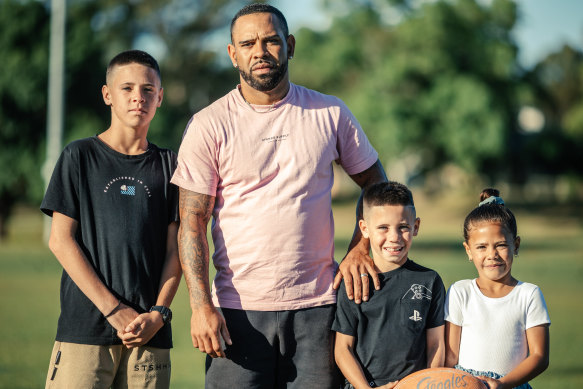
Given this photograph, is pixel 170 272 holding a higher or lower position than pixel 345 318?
higher

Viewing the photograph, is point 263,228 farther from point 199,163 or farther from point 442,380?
point 442,380

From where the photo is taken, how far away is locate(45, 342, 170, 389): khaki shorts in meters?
3.64

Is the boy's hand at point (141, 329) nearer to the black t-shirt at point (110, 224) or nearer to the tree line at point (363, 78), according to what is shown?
the black t-shirt at point (110, 224)

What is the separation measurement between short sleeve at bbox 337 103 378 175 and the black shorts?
82 cm

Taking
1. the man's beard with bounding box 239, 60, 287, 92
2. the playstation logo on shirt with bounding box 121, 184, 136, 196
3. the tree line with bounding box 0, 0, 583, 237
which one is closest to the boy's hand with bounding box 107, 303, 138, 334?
the playstation logo on shirt with bounding box 121, 184, 136, 196

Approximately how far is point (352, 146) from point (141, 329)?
149 centimetres

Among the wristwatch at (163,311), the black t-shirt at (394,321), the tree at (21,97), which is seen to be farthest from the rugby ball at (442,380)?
the tree at (21,97)

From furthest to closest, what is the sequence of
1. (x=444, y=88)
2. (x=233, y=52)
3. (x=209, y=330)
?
(x=444, y=88) → (x=233, y=52) → (x=209, y=330)

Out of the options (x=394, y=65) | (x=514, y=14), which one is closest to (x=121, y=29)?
(x=394, y=65)

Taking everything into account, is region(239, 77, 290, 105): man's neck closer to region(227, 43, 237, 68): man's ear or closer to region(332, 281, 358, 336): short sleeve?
region(227, 43, 237, 68): man's ear

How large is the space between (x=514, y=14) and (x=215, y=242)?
120 feet

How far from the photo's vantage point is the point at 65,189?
3752 millimetres

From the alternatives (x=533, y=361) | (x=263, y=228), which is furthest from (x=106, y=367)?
(x=533, y=361)

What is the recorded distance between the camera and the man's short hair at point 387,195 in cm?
375
